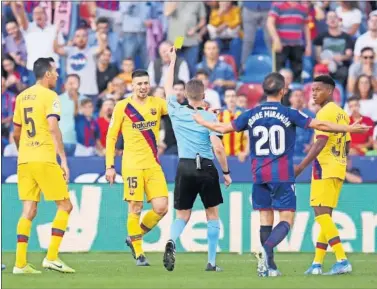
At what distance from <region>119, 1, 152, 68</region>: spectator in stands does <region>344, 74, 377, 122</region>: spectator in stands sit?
4.00 metres

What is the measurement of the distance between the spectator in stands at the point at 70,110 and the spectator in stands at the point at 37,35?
37.7 inches

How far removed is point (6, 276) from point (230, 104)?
25.0 ft

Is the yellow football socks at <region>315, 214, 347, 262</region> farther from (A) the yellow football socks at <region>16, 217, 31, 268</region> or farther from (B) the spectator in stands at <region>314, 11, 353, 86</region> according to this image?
(B) the spectator in stands at <region>314, 11, 353, 86</region>

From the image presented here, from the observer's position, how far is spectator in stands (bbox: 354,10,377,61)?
21.8 m

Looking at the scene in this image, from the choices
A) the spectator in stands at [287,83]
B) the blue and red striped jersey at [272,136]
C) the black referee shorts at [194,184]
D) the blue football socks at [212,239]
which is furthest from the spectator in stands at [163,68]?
the blue and red striped jersey at [272,136]

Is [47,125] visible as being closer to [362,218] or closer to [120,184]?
[120,184]

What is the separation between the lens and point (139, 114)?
1473 centimetres

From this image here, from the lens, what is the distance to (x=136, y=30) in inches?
896

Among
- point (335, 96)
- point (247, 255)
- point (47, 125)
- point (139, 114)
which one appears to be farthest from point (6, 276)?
point (335, 96)

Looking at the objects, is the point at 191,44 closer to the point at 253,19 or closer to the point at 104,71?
the point at 253,19

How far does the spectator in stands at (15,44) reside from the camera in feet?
74.0

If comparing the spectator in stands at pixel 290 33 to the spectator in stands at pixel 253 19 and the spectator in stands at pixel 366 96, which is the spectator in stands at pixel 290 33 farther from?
the spectator in stands at pixel 366 96

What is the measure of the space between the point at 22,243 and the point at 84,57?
9405mm

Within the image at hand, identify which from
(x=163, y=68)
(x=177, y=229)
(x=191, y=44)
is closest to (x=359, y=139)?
(x=163, y=68)
